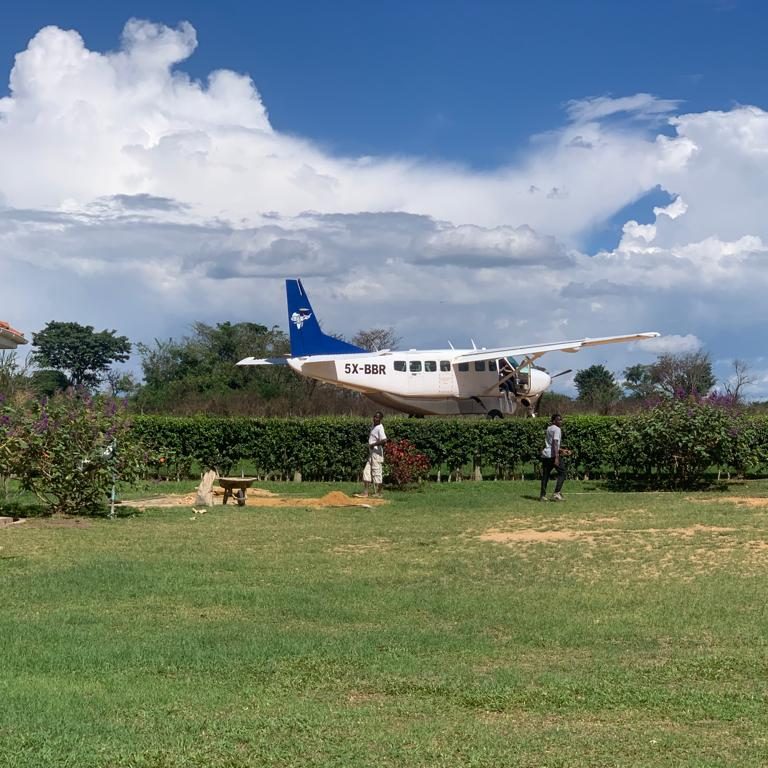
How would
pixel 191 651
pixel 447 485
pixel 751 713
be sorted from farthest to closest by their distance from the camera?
pixel 447 485 → pixel 191 651 → pixel 751 713

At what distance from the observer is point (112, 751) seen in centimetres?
596

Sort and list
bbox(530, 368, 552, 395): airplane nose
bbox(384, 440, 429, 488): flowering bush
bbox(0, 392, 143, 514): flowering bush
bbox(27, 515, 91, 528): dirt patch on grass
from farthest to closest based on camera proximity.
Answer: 1. bbox(530, 368, 552, 395): airplane nose
2. bbox(384, 440, 429, 488): flowering bush
3. bbox(0, 392, 143, 514): flowering bush
4. bbox(27, 515, 91, 528): dirt patch on grass

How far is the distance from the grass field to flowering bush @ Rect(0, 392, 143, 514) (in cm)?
186

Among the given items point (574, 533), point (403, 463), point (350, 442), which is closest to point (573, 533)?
point (574, 533)

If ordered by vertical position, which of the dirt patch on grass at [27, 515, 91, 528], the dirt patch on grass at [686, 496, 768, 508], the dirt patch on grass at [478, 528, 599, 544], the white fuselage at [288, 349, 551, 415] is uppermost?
the white fuselage at [288, 349, 551, 415]

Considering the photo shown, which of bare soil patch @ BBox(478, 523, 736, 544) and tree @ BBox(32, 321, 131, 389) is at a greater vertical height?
tree @ BBox(32, 321, 131, 389)

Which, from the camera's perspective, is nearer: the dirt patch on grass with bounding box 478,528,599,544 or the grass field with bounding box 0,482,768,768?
the grass field with bounding box 0,482,768,768

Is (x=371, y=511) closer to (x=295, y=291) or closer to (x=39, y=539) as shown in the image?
(x=39, y=539)

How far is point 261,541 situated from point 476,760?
387 inches

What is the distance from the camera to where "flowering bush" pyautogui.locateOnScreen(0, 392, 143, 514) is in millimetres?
17766

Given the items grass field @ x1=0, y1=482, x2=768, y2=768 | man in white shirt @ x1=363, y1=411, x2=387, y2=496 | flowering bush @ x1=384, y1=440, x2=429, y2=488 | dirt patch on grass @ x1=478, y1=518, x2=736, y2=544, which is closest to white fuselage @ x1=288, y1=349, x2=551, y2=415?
flowering bush @ x1=384, y1=440, x2=429, y2=488

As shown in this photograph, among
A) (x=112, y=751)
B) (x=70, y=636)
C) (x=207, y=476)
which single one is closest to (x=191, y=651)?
(x=70, y=636)

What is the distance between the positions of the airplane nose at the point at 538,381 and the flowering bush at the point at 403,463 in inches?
513

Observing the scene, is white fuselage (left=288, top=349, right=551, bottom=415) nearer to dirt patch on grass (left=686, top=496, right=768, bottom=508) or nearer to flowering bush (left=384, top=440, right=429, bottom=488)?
flowering bush (left=384, top=440, right=429, bottom=488)
